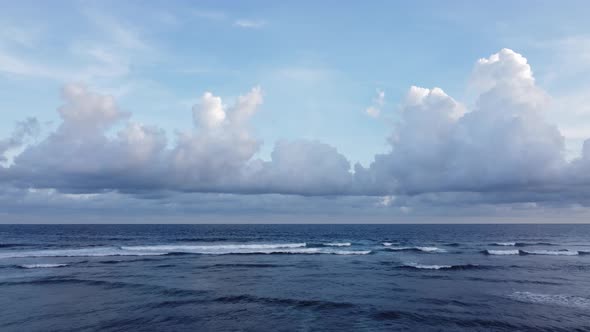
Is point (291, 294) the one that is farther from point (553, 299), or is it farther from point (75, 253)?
point (75, 253)

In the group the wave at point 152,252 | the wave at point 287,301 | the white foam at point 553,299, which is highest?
the wave at point 287,301

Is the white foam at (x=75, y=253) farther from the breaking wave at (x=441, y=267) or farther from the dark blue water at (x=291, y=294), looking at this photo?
the breaking wave at (x=441, y=267)

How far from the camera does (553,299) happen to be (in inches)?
1049

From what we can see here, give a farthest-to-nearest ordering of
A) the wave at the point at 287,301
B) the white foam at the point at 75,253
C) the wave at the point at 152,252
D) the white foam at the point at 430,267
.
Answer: the wave at the point at 152,252 < the white foam at the point at 75,253 < the white foam at the point at 430,267 < the wave at the point at 287,301

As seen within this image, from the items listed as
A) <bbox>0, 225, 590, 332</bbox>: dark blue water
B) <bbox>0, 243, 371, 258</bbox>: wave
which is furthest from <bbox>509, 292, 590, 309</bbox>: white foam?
<bbox>0, 243, 371, 258</bbox>: wave

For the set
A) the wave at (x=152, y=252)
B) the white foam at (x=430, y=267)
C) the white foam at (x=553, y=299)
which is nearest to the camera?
the white foam at (x=553, y=299)

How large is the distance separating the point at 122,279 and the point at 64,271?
345 inches

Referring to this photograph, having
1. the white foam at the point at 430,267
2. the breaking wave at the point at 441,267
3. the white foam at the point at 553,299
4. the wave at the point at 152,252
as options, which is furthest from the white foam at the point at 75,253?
the white foam at the point at 553,299

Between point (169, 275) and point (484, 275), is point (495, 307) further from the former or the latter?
point (169, 275)

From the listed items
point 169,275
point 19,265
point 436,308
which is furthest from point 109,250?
point 436,308

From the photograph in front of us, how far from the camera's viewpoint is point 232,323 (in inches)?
827

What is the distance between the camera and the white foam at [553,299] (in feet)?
83.1

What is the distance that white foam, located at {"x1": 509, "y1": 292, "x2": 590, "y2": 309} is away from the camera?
25333 millimetres

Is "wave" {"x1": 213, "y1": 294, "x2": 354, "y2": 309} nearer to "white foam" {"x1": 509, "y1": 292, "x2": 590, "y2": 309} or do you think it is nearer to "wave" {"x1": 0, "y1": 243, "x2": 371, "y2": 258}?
"white foam" {"x1": 509, "y1": 292, "x2": 590, "y2": 309}
